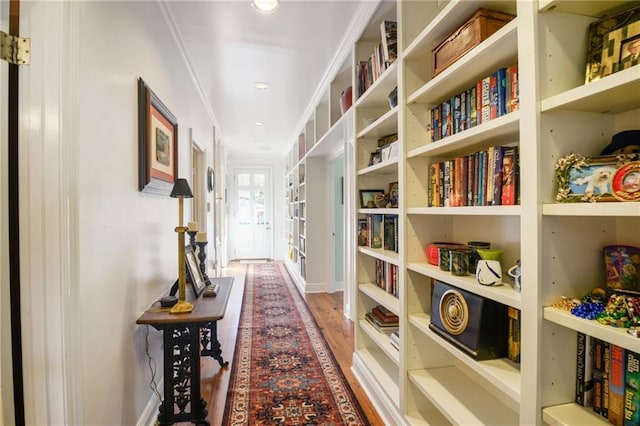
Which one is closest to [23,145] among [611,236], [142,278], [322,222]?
[142,278]

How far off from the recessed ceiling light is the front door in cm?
589

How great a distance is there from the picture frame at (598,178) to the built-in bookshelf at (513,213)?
0.10ft

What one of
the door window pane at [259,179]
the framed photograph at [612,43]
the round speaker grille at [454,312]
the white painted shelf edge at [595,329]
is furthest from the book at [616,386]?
the door window pane at [259,179]

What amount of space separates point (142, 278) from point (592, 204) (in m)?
1.94

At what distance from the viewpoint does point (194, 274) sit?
6.79 ft

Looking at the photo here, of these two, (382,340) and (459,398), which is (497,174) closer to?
(459,398)

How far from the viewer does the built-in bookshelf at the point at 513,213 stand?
2.98ft

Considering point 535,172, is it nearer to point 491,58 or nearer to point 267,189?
point 491,58

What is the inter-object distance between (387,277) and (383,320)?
293mm

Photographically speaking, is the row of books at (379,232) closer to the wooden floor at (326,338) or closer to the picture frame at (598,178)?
the wooden floor at (326,338)

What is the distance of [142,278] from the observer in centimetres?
176

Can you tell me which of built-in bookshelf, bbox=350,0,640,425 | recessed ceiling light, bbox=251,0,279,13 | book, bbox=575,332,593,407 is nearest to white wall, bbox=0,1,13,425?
recessed ceiling light, bbox=251,0,279,13

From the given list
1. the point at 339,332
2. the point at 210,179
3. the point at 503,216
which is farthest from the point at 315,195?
the point at 503,216

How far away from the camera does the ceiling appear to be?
212cm
